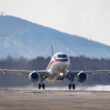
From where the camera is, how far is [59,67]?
71438 mm

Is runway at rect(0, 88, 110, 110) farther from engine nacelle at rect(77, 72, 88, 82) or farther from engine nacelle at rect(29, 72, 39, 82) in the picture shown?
engine nacelle at rect(77, 72, 88, 82)

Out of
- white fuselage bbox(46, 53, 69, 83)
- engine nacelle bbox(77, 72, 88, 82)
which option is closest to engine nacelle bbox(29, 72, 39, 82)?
white fuselage bbox(46, 53, 69, 83)

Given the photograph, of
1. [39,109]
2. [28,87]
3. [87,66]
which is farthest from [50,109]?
[87,66]

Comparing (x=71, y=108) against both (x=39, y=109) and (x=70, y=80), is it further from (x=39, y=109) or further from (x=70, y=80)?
(x=70, y=80)

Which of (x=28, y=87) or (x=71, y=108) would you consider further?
(x=28, y=87)

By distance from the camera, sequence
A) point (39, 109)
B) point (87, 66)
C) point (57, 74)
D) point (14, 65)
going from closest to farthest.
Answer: point (39, 109) < point (57, 74) < point (14, 65) < point (87, 66)

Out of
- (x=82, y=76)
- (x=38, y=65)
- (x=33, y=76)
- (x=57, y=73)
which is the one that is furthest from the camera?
(x=38, y=65)

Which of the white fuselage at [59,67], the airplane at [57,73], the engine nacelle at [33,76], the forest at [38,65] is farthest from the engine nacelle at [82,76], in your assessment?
the forest at [38,65]

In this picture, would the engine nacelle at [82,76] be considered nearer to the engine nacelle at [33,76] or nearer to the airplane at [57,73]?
the airplane at [57,73]

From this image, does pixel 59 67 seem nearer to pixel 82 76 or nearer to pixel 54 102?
pixel 82 76

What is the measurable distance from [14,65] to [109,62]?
1783 cm

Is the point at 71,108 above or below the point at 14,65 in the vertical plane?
below

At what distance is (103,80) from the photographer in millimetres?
85875


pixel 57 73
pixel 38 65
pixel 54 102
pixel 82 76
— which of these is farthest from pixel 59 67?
pixel 54 102
